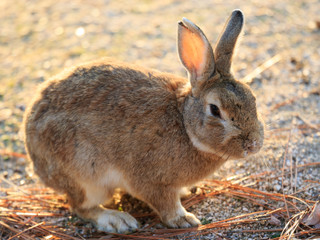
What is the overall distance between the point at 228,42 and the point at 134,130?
1.31 meters

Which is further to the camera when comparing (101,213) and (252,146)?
(101,213)

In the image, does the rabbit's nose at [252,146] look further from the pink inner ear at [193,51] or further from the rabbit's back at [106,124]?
the pink inner ear at [193,51]

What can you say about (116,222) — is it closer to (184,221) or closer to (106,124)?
(184,221)

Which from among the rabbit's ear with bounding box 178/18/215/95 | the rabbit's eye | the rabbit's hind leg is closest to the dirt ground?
the rabbit's hind leg

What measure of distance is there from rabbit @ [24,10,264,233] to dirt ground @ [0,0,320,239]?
49cm

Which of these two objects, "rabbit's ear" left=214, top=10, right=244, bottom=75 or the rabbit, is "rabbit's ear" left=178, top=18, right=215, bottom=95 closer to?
the rabbit

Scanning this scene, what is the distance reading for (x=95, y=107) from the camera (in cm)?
454

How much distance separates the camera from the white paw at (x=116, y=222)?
465 cm

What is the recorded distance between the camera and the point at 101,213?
4836 millimetres

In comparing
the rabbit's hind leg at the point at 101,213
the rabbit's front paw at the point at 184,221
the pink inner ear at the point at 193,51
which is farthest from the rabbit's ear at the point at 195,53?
the rabbit's hind leg at the point at 101,213

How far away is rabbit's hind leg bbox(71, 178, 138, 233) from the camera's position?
184 inches

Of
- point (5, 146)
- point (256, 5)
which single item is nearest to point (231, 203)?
point (5, 146)

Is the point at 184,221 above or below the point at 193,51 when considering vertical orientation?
below

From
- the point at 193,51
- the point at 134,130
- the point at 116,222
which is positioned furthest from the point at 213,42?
the point at 116,222
